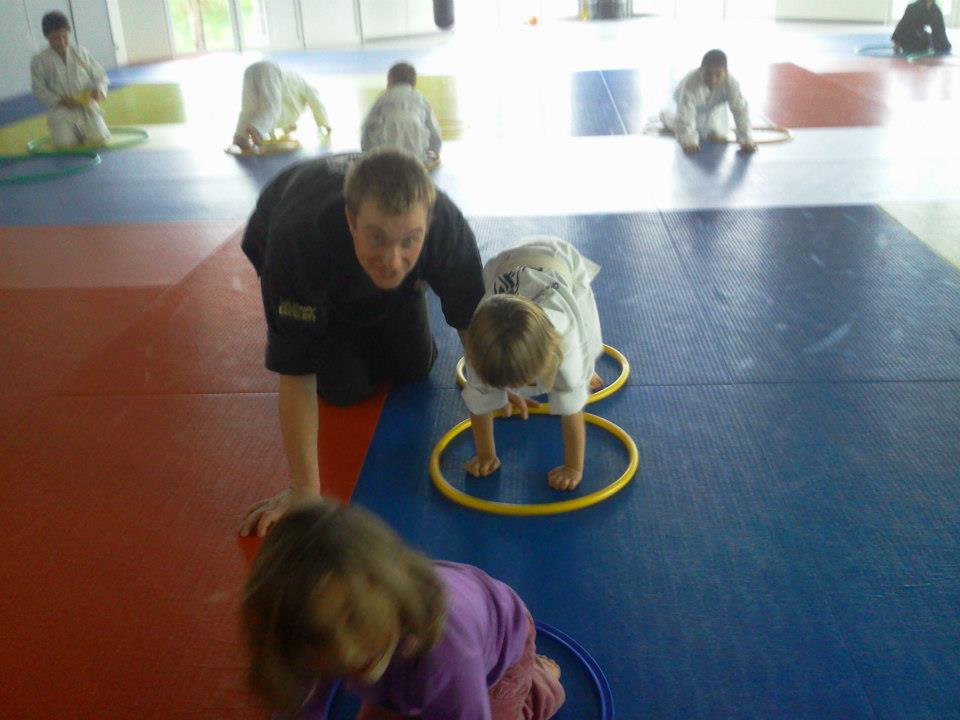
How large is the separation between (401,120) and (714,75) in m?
3.32

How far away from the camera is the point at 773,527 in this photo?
3105 millimetres

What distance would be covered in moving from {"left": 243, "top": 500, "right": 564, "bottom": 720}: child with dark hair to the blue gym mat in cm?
91

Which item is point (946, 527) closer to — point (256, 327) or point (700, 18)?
point (256, 327)

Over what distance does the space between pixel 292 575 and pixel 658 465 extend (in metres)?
2.31

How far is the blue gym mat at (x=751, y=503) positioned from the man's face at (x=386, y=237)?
3.55 ft

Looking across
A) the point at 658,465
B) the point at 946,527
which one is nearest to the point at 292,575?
the point at 658,465

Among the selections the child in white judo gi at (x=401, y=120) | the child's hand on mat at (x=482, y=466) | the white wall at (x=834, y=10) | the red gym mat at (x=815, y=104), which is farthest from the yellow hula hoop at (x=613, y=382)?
the white wall at (x=834, y=10)

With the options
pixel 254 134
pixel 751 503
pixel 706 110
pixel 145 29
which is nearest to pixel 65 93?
pixel 254 134

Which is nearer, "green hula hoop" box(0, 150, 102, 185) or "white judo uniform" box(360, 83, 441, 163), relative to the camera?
"white judo uniform" box(360, 83, 441, 163)

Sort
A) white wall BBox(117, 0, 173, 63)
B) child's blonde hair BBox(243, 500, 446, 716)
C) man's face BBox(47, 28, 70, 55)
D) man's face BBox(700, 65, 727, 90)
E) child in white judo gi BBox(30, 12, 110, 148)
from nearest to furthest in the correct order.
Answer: child's blonde hair BBox(243, 500, 446, 716) < man's face BBox(700, 65, 727, 90) < man's face BBox(47, 28, 70, 55) < child in white judo gi BBox(30, 12, 110, 148) < white wall BBox(117, 0, 173, 63)

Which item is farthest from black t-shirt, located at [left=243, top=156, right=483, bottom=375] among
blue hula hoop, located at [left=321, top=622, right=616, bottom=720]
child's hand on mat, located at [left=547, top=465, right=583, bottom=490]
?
blue hula hoop, located at [left=321, top=622, right=616, bottom=720]

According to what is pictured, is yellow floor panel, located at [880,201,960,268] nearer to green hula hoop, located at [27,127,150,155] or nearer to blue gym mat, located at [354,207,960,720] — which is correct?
blue gym mat, located at [354,207,960,720]

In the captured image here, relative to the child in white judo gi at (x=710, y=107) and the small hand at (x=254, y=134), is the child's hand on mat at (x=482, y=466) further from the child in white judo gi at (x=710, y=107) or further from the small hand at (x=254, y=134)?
the small hand at (x=254, y=134)

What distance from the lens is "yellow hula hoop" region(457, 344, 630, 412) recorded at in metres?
3.95
